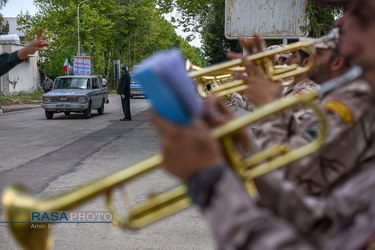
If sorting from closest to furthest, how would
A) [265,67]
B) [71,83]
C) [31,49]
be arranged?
[265,67] → [31,49] → [71,83]

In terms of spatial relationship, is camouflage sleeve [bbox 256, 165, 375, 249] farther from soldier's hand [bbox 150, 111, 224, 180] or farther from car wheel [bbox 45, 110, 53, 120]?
car wheel [bbox 45, 110, 53, 120]

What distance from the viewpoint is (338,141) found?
4.97ft

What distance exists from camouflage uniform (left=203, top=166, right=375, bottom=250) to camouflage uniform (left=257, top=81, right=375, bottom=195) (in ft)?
0.36

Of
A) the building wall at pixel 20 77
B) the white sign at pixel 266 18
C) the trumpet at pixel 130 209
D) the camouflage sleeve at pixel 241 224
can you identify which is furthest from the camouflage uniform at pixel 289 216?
the building wall at pixel 20 77

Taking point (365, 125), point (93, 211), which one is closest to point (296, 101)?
point (365, 125)

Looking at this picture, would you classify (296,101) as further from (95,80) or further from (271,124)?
(95,80)

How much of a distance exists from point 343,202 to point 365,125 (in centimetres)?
27

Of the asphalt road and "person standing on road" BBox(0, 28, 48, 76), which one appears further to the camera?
the asphalt road

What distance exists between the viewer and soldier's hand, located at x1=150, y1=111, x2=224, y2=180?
1047 millimetres

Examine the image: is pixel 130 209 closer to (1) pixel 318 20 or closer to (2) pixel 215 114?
(2) pixel 215 114

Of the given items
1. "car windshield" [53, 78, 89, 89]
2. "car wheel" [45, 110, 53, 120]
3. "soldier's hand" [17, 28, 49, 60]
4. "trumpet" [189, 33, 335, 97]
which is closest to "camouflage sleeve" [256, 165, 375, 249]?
"trumpet" [189, 33, 335, 97]

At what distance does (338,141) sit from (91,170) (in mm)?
6305

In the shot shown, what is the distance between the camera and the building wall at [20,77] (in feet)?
118

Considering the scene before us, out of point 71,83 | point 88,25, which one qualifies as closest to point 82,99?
point 71,83
